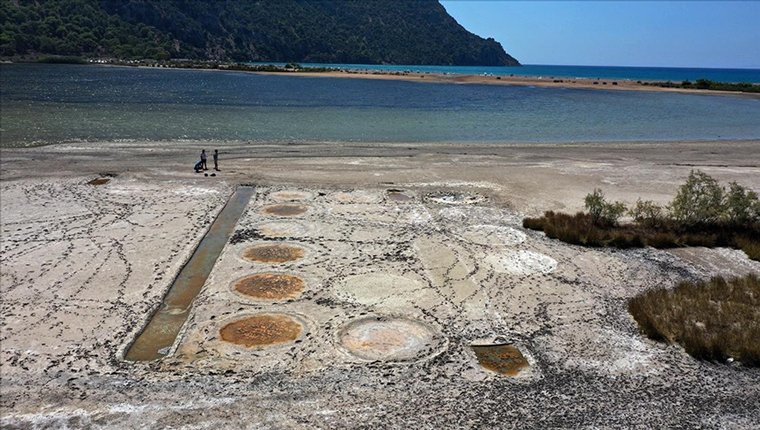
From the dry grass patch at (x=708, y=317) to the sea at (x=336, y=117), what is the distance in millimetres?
25219

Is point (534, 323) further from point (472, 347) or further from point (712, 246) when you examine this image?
point (712, 246)

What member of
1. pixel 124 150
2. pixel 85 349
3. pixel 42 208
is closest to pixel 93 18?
pixel 124 150

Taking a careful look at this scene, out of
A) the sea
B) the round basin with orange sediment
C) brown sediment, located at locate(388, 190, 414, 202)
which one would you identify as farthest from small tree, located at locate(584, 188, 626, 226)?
the sea

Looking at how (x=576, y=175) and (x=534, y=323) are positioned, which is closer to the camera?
(x=534, y=323)

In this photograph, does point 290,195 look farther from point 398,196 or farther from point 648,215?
point 648,215

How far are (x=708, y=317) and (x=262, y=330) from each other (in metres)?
8.81

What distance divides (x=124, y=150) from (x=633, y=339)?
85.4ft

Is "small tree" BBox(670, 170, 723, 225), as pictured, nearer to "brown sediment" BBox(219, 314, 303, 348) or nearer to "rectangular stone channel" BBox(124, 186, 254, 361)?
"brown sediment" BBox(219, 314, 303, 348)

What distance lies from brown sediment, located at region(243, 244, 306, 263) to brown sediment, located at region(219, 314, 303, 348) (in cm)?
313

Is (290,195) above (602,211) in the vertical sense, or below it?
below

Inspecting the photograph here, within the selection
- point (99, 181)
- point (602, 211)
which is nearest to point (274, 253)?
point (602, 211)

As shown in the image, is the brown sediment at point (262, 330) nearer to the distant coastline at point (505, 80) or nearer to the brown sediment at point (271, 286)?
the brown sediment at point (271, 286)

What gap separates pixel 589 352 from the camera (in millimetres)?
9734

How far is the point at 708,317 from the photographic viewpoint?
1095 centimetres
